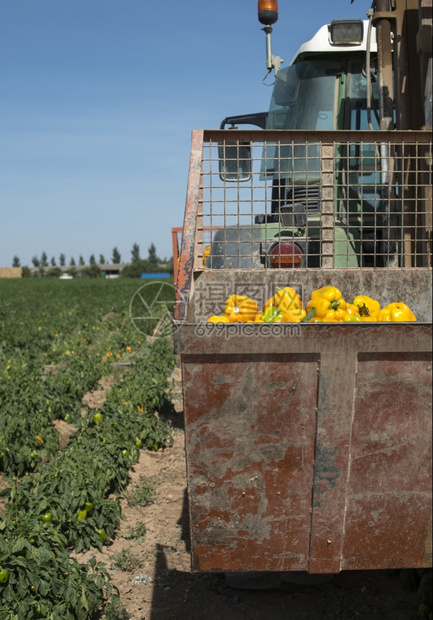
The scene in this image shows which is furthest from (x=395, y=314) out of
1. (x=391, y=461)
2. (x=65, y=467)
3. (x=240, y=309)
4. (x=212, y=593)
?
(x=65, y=467)

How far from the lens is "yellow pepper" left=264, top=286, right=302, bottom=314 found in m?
3.28

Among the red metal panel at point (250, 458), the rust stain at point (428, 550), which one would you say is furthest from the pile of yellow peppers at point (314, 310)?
the rust stain at point (428, 550)

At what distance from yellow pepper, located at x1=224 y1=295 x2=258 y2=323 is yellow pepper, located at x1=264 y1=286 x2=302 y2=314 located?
90 mm

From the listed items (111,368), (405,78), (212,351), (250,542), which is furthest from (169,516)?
(111,368)

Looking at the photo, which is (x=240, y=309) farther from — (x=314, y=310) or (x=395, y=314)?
(x=395, y=314)

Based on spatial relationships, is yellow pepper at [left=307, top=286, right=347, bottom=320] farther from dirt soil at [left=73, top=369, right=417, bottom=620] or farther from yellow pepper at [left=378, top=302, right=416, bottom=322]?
dirt soil at [left=73, top=369, right=417, bottom=620]

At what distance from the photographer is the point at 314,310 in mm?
3080

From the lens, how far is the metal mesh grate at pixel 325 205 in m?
3.03

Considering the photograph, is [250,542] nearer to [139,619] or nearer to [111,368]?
[139,619]

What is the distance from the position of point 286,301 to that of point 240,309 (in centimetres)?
25

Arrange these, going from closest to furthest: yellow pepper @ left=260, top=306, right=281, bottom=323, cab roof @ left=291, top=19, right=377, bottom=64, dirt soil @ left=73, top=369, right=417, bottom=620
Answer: yellow pepper @ left=260, top=306, right=281, bottom=323 → dirt soil @ left=73, top=369, right=417, bottom=620 → cab roof @ left=291, top=19, right=377, bottom=64

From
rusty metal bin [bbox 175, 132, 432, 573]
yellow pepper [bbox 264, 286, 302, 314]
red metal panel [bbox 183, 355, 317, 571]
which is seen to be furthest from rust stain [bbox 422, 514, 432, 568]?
yellow pepper [bbox 264, 286, 302, 314]

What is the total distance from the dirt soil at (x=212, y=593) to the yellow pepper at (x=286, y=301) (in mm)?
1570

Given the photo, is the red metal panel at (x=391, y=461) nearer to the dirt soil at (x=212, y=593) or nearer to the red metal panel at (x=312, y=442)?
the red metal panel at (x=312, y=442)
